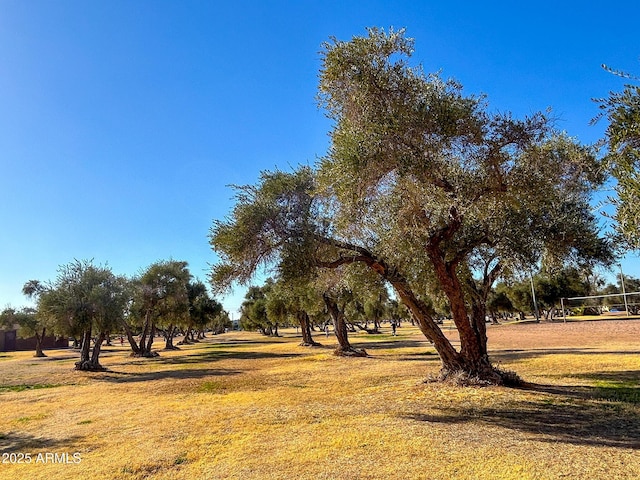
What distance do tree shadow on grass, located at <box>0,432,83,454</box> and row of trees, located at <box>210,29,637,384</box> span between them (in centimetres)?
615

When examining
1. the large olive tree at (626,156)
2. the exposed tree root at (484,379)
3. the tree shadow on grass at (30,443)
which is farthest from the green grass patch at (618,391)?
the tree shadow on grass at (30,443)

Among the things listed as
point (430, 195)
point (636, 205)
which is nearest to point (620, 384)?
point (430, 195)

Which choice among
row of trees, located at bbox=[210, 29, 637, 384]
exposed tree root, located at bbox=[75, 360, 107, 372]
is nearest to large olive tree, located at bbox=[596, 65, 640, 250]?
row of trees, located at bbox=[210, 29, 637, 384]

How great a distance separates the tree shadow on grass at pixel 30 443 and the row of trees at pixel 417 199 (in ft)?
20.2

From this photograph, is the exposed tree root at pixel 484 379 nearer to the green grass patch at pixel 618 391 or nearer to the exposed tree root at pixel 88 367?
the green grass patch at pixel 618 391

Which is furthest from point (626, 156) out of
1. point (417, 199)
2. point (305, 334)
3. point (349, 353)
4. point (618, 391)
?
point (305, 334)

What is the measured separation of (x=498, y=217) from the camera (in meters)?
13.5

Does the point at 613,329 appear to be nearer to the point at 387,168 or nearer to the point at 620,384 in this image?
the point at 620,384

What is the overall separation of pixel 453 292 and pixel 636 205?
28.9ft

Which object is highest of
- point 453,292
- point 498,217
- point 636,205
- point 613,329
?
point 498,217

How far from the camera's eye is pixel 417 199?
12000 mm

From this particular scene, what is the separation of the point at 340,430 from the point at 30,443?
23.7ft

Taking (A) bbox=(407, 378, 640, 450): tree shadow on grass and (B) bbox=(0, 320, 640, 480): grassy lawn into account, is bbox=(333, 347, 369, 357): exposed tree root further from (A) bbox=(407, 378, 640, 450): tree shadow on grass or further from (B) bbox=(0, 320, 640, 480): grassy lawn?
(A) bbox=(407, 378, 640, 450): tree shadow on grass

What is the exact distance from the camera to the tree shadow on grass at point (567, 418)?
8.00 meters
